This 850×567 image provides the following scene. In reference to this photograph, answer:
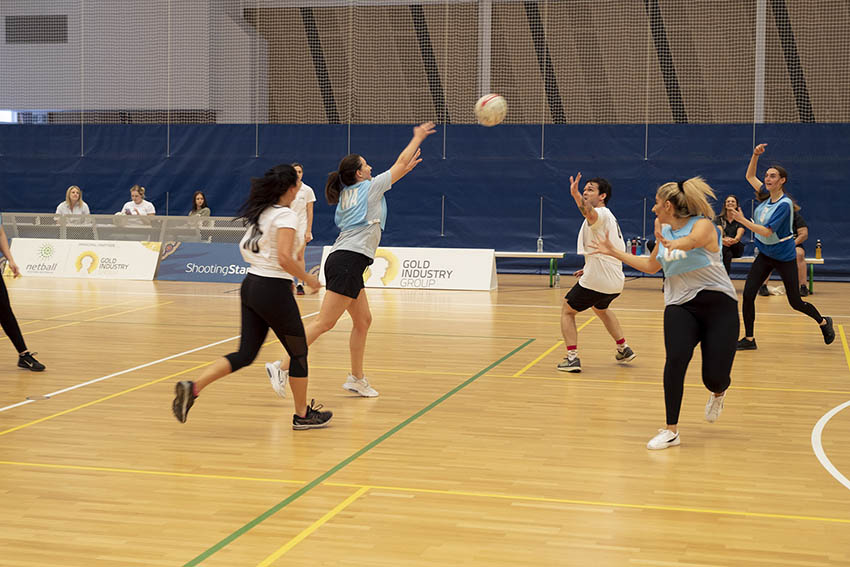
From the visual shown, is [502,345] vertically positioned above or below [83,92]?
below

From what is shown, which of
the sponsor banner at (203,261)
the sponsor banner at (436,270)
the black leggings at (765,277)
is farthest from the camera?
the sponsor banner at (203,261)

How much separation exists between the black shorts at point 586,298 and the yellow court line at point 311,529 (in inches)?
158

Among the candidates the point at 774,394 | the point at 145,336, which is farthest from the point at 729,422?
the point at 145,336

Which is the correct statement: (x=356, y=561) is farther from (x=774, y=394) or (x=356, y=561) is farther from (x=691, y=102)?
(x=691, y=102)

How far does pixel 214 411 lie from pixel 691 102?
16245mm

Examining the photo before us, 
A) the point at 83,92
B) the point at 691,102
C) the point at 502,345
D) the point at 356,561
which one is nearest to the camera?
the point at 356,561

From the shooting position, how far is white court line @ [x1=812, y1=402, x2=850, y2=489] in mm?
5469

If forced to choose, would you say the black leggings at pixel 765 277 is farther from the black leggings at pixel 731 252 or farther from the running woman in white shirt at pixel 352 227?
the black leggings at pixel 731 252

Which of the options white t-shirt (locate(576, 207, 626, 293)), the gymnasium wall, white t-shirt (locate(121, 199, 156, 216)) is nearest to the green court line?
white t-shirt (locate(576, 207, 626, 293))

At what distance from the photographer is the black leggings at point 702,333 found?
5926 millimetres

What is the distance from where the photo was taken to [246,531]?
176 inches

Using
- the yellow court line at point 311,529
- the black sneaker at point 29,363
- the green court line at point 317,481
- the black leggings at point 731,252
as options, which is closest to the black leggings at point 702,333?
the green court line at point 317,481

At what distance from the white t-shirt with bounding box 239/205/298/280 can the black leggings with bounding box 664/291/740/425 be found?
240 centimetres

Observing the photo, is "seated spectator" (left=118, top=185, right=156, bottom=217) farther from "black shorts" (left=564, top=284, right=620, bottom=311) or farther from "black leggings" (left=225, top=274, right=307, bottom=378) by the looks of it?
"black leggings" (left=225, top=274, right=307, bottom=378)
